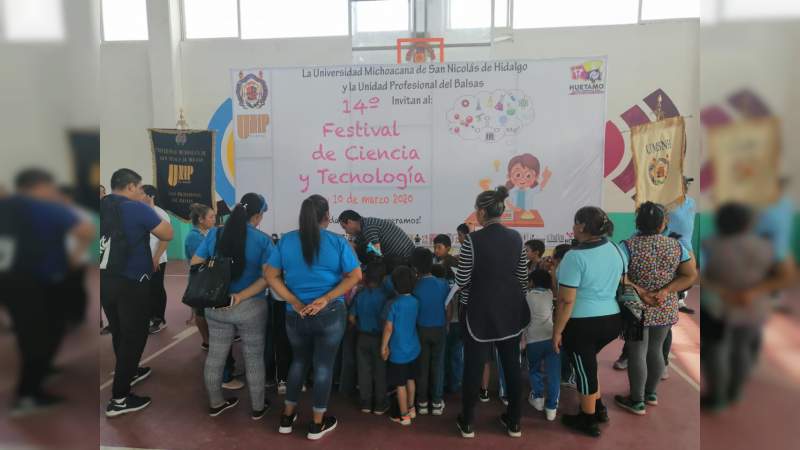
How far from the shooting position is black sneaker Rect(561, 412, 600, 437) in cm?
246

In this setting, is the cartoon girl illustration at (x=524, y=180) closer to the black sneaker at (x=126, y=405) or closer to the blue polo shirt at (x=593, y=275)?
the blue polo shirt at (x=593, y=275)

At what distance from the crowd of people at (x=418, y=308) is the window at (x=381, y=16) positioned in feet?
6.42

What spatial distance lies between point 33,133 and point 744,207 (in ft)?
2.25

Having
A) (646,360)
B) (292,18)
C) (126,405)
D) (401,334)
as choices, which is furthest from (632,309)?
(292,18)

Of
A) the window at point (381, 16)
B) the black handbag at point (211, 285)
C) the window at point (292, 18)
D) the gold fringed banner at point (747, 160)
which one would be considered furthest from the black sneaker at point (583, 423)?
the window at point (292, 18)

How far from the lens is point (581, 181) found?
299 cm

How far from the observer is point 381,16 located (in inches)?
147

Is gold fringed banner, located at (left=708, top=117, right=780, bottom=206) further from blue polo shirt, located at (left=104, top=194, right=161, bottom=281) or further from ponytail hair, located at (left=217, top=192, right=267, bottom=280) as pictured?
blue polo shirt, located at (left=104, top=194, right=161, bottom=281)

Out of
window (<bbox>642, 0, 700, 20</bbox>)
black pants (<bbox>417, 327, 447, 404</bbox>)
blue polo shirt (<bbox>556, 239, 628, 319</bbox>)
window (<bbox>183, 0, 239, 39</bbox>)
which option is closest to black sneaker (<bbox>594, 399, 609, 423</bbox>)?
blue polo shirt (<bbox>556, 239, 628, 319</bbox>)

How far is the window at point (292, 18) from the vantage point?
6.86 meters

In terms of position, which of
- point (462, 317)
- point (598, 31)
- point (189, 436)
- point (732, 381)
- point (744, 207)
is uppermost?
point (598, 31)

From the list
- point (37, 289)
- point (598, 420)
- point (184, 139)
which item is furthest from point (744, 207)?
point (184, 139)

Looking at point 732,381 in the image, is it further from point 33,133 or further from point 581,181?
point 581,181

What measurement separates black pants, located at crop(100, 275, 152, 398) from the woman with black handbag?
9.01 feet
